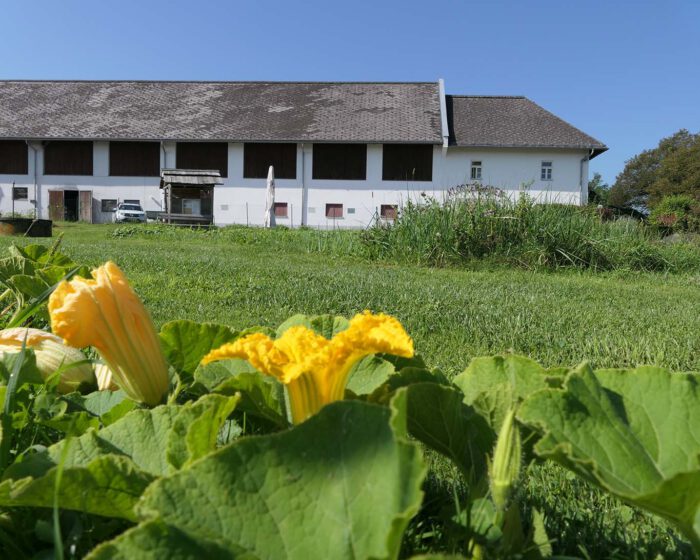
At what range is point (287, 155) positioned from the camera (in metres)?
24.6

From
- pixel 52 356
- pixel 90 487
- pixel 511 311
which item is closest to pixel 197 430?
pixel 90 487

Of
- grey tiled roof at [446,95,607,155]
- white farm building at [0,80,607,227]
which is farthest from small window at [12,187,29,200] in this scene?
grey tiled roof at [446,95,607,155]

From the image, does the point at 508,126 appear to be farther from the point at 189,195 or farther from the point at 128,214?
the point at 128,214

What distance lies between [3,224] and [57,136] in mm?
14871

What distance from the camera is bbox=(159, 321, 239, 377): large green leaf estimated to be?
0.88 m

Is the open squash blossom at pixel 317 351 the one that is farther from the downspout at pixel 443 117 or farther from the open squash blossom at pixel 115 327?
the downspout at pixel 443 117

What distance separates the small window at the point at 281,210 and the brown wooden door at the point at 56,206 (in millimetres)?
8679

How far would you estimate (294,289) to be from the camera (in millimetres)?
5355

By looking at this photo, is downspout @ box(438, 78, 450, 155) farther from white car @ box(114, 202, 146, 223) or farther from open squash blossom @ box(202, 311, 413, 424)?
open squash blossom @ box(202, 311, 413, 424)

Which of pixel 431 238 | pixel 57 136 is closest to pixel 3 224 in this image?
pixel 431 238

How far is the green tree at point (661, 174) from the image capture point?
4328 centimetres

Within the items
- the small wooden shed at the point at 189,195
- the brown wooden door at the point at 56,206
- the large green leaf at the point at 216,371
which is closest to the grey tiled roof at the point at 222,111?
the brown wooden door at the point at 56,206

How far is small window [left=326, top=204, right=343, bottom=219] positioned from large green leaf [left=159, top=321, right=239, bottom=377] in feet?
77.0

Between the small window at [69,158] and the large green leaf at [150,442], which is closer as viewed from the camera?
the large green leaf at [150,442]
